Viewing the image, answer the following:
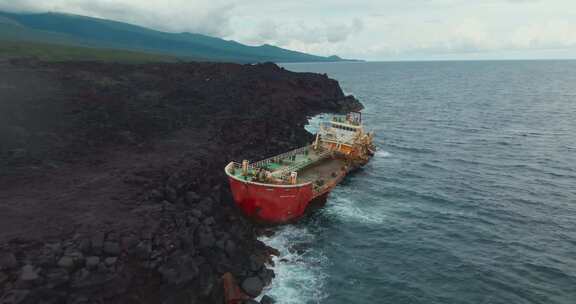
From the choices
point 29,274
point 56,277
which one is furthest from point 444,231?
point 29,274

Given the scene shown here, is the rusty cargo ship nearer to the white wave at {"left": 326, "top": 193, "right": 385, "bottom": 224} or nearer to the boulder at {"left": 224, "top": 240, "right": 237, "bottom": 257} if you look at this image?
the white wave at {"left": 326, "top": 193, "right": 385, "bottom": 224}

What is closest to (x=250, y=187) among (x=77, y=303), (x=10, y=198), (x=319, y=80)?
(x=77, y=303)

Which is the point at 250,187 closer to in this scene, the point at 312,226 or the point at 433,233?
the point at 312,226

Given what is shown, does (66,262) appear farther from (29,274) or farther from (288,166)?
(288,166)

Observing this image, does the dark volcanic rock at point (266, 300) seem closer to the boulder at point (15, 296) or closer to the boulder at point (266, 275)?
the boulder at point (266, 275)

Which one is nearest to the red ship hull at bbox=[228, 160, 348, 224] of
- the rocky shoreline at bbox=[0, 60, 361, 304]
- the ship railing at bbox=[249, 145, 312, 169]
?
the rocky shoreline at bbox=[0, 60, 361, 304]

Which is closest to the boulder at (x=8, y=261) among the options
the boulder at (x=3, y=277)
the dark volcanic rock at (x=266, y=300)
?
the boulder at (x=3, y=277)

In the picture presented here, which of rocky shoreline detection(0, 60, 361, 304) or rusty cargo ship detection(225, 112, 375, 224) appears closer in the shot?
rocky shoreline detection(0, 60, 361, 304)
